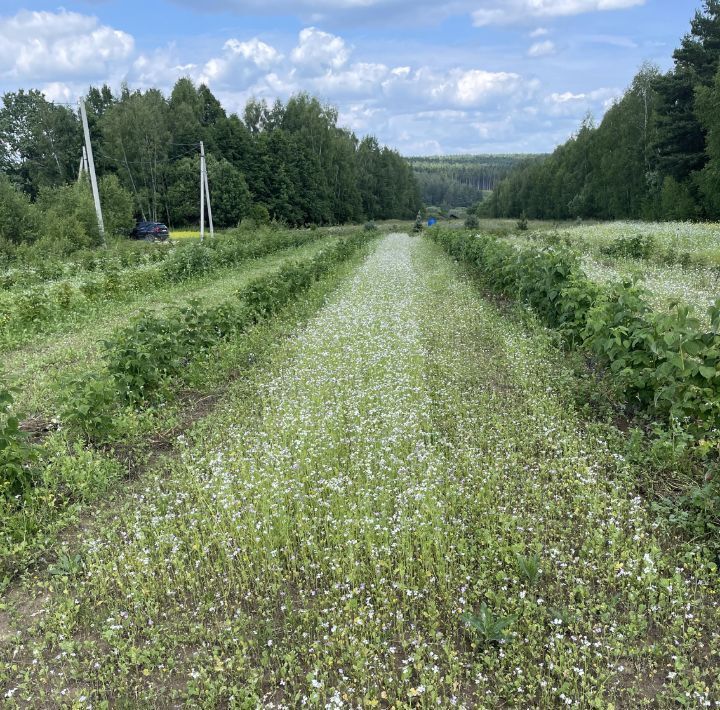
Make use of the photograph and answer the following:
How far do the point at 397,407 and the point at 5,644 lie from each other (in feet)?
14.7

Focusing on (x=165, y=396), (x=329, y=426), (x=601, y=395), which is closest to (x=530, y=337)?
Answer: (x=601, y=395)

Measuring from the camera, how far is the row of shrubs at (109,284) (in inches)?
509

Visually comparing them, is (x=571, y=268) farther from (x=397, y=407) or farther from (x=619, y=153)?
(x=619, y=153)

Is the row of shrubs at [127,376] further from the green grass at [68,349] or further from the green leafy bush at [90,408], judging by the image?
the green grass at [68,349]

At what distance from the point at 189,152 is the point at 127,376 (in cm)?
6621

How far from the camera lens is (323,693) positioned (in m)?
3.14

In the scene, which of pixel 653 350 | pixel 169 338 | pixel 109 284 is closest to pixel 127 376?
pixel 169 338

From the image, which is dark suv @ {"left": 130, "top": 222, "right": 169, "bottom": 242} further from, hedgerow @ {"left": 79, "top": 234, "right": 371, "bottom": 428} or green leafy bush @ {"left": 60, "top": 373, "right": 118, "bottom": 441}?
green leafy bush @ {"left": 60, "top": 373, "right": 118, "bottom": 441}

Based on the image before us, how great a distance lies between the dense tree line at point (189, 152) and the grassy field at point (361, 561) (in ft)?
142

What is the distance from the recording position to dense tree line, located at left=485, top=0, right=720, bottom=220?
44.0 m

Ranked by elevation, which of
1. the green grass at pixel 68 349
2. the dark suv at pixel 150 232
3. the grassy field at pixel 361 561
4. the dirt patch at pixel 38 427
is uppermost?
the dark suv at pixel 150 232

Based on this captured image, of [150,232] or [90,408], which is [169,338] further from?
[150,232]

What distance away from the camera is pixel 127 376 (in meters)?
7.31

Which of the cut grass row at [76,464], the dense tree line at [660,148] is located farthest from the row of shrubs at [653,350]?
the dense tree line at [660,148]
